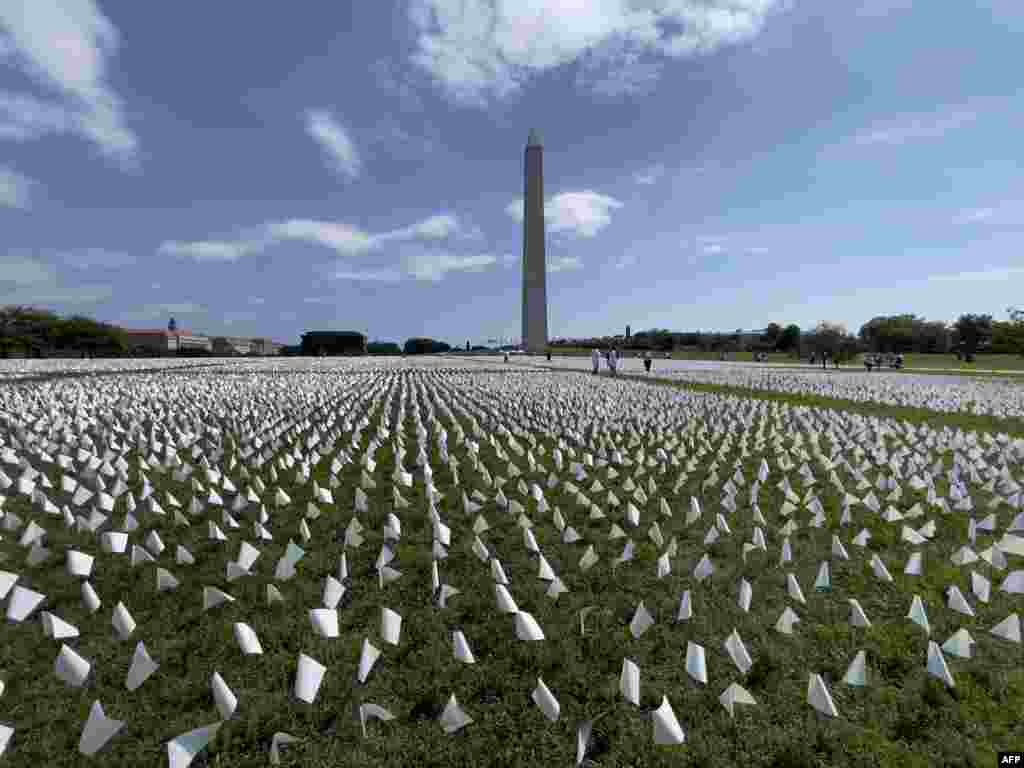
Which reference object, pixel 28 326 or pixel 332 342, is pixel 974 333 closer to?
pixel 332 342

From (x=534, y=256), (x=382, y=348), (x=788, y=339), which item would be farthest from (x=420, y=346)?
(x=788, y=339)

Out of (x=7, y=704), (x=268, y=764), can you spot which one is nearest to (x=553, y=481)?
(x=268, y=764)

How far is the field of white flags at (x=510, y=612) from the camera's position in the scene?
2521 mm

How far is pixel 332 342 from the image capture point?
267 ft

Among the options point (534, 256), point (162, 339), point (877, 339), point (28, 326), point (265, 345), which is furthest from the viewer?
point (265, 345)

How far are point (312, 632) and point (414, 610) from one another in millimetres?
685

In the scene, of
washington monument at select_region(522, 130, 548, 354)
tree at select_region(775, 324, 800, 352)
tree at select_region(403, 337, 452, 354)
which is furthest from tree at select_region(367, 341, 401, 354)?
tree at select_region(775, 324, 800, 352)

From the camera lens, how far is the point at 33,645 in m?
3.21

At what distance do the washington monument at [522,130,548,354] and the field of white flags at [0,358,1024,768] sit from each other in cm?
5334

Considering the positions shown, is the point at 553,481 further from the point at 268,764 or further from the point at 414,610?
the point at 268,764

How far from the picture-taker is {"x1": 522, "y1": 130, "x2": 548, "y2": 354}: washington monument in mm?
57312

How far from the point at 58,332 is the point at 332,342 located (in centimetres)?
4611

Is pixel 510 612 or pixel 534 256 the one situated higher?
pixel 534 256

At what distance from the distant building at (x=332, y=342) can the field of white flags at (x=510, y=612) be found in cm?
7649
